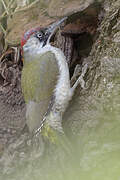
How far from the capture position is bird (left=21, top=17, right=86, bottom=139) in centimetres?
245

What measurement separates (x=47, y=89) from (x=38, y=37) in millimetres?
623

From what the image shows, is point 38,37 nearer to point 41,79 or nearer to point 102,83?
point 41,79

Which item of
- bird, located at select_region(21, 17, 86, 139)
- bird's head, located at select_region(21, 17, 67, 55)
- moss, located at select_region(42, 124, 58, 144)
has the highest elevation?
bird's head, located at select_region(21, 17, 67, 55)

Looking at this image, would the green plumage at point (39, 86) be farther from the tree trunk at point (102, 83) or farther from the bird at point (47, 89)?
the tree trunk at point (102, 83)

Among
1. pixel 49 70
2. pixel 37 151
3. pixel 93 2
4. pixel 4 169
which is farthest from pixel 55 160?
pixel 93 2

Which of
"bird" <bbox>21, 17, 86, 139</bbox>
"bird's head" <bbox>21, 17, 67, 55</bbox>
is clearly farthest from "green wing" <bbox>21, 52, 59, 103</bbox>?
"bird's head" <bbox>21, 17, 67, 55</bbox>

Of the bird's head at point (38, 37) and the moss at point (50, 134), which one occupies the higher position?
the bird's head at point (38, 37)

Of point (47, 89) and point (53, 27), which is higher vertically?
point (53, 27)

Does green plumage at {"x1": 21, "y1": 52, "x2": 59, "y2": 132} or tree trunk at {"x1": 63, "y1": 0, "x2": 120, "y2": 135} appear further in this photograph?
green plumage at {"x1": 21, "y1": 52, "x2": 59, "y2": 132}

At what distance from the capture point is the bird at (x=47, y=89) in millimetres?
2445

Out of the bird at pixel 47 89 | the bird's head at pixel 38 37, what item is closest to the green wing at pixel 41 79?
the bird at pixel 47 89

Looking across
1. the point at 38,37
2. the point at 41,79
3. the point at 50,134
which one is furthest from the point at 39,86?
the point at 38,37

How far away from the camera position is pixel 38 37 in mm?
2814

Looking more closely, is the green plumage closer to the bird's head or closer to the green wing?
the green wing
